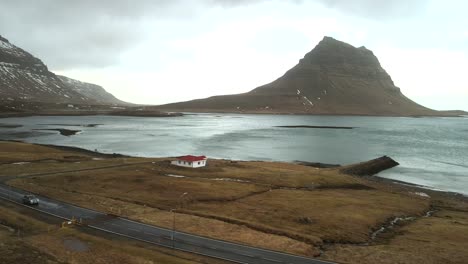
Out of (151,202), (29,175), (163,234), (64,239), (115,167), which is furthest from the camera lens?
(115,167)

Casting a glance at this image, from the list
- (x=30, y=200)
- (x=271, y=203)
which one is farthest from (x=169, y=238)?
(x=271, y=203)

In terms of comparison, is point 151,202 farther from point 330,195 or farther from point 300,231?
point 330,195

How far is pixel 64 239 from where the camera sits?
53.9 meters

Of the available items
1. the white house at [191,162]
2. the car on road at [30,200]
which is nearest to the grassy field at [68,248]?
the car on road at [30,200]

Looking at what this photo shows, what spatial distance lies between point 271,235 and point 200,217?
43.1 feet

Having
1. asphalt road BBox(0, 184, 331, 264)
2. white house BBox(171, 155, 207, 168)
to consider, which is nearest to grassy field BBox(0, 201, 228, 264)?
asphalt road BBox(0, 184, 331, 264)

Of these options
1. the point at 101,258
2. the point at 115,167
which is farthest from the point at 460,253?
the point at 115,167

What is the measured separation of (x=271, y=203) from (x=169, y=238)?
2787 centimetres

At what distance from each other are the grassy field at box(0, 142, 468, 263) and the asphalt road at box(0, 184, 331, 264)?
8.31 ft

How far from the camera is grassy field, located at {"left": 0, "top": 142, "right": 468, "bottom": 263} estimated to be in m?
59.6

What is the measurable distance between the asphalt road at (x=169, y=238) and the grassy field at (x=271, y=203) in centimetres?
253

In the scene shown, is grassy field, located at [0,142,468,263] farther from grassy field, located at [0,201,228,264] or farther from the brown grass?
grassy field, located at [0,201,228,264]

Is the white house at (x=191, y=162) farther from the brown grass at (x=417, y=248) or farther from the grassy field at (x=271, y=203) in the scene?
the brown grass at (x=417, y=248)

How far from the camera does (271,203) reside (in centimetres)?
Result: 8019
